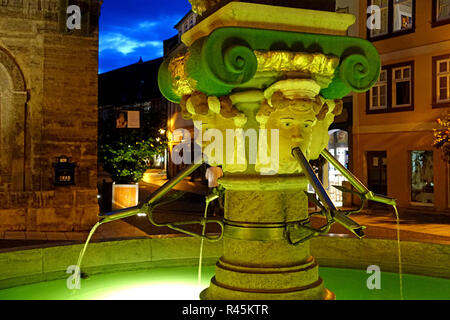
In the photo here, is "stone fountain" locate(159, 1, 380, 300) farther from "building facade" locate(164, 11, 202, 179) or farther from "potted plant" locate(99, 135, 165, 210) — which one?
"building facade" locate(164, 11, 202, 179)

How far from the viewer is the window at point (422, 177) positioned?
19820 mm

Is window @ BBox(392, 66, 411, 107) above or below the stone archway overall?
above

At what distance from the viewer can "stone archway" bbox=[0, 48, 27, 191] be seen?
12133 mm

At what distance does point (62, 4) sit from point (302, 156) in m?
10.4

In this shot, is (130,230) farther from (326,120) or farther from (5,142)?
(326,120)

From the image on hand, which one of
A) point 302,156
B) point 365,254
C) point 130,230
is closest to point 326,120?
point 302,156

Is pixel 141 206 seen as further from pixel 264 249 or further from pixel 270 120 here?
pixel 270 120

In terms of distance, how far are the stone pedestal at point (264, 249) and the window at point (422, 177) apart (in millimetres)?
17084

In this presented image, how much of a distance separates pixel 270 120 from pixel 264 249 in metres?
0.98

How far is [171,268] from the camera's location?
6117mm
